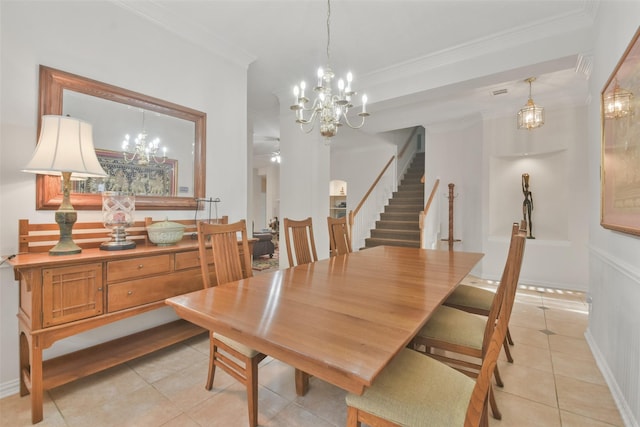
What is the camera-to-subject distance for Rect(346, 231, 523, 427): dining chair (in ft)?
2.86

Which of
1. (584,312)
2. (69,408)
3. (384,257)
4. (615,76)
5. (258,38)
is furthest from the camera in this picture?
(584,312)

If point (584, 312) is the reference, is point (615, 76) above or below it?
above

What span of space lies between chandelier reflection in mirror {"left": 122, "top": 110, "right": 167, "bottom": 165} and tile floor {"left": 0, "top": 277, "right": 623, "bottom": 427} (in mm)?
1597

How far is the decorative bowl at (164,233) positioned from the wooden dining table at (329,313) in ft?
3.43

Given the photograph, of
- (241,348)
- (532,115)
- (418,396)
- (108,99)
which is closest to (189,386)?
(241,348)

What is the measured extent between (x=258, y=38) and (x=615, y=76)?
2911 millimetres

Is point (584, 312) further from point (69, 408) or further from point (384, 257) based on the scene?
point (69, 408)

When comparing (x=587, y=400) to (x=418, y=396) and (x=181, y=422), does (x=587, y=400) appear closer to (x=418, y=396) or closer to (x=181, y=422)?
(x=418, y=396)

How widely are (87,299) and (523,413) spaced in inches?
105

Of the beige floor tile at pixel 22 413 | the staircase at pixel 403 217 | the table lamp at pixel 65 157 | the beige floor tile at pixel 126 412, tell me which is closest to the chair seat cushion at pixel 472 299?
the beige floor tile at pixel 126 412

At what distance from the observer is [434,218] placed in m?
5.27

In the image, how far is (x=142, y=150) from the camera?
2377mm

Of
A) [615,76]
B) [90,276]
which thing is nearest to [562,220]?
[615,76]

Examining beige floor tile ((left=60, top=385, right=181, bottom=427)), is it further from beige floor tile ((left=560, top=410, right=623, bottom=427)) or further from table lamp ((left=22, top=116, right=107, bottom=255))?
beige floor tile ((left=560, top=410, right=623, bottom=427))
